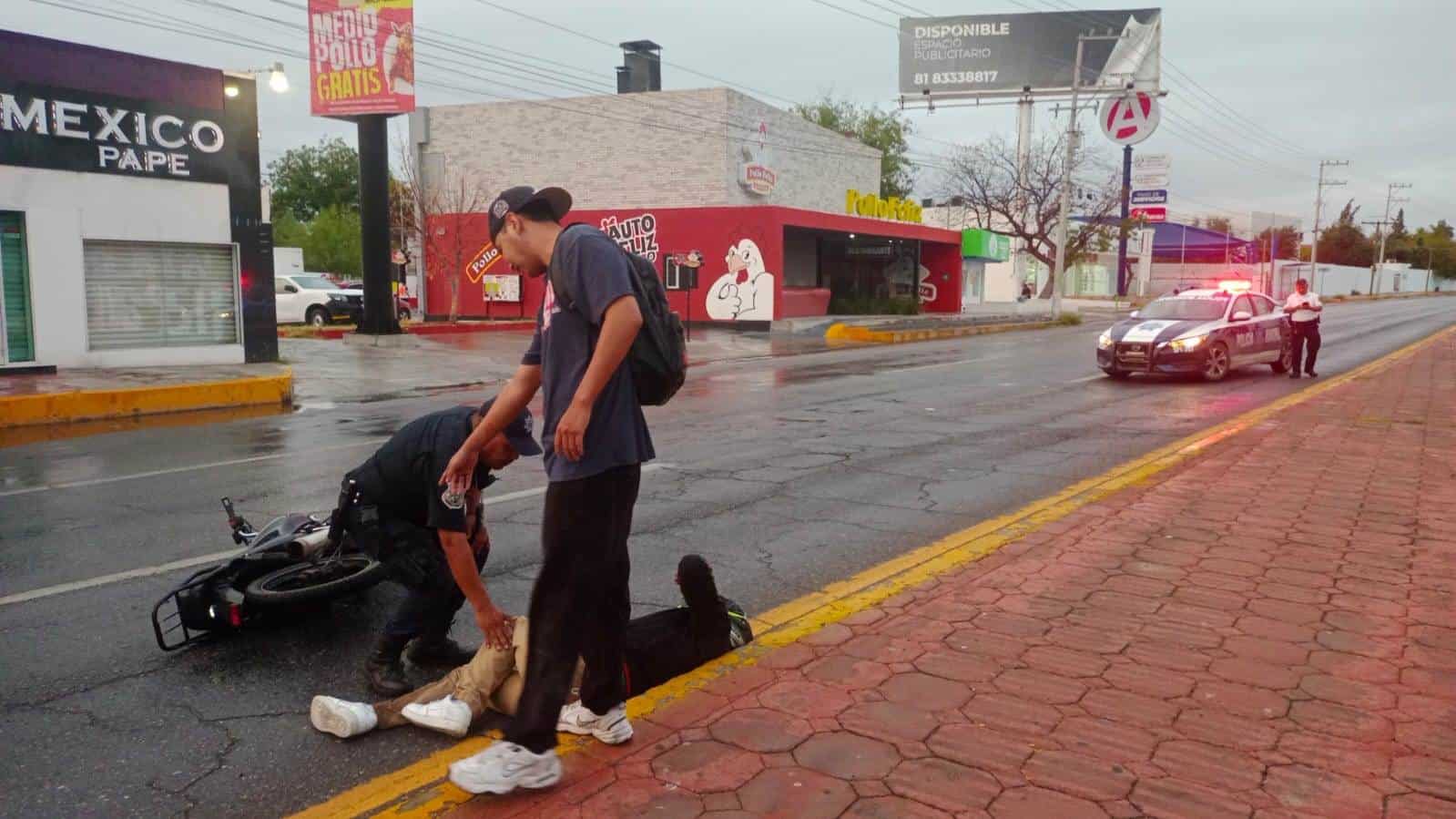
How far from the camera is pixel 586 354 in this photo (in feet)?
10.2

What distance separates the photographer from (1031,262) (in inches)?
2731

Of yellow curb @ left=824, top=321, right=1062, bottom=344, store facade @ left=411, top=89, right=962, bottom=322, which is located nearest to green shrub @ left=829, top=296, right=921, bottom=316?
store facade @ left=411, top=89, right=962, bottom=322

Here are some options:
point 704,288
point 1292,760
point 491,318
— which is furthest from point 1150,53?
point 1292,760

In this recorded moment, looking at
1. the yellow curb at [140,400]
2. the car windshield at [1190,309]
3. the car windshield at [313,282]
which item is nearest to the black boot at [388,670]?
the yellow curb at [140,400]

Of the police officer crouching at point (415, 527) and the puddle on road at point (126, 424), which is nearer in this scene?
the police officer crouching at point (415, 527)

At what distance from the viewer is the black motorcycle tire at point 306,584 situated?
4.46 metres

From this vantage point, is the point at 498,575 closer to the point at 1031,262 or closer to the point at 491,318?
the point at 491,318

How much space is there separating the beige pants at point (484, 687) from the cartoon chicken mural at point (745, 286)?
94.9 ft

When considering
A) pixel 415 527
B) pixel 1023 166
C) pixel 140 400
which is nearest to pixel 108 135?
pixel 140 400

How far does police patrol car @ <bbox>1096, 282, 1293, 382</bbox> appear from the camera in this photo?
15797 millimetres

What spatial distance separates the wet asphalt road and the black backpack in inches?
59.2

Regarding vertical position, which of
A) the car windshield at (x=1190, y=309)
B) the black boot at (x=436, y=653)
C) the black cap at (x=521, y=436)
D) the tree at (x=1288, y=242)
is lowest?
the black boot at (x=436, y=653)

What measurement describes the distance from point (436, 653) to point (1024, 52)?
195 ft

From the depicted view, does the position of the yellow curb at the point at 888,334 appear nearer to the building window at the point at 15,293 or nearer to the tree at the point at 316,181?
the building window at the point at 15,293
